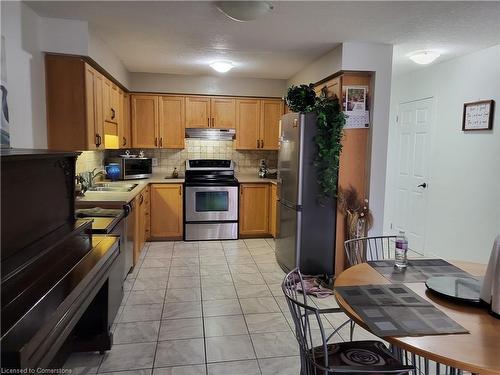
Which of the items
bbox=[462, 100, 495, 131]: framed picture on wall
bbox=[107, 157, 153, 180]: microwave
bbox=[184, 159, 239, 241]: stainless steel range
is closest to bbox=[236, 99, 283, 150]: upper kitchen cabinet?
bbox=[184, 159, 239, 241]: stainless steel range

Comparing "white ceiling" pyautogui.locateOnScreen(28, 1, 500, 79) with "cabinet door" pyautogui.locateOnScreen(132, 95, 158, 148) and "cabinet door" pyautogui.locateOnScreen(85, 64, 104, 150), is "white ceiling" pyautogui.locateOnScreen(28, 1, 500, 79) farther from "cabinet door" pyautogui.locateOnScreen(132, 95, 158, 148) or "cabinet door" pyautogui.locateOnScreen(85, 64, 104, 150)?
"cabinet door" pyautogui.locateOnScreen(132, 95, 158, 148)

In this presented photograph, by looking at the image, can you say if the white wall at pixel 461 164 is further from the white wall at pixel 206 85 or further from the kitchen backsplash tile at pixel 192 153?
the kitchen backsplash tile at pixel 192 153

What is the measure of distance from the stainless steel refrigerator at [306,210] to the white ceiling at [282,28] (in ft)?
2.56

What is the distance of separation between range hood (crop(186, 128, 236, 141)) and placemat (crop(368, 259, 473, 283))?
362cm

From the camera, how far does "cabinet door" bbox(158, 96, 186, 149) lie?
17.0 feet

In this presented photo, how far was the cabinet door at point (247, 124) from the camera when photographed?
5387mm

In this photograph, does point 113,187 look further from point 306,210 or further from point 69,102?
point 306,210

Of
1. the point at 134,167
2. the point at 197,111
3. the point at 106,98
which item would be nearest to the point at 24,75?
the point at 106,98

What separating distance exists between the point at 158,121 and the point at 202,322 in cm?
327

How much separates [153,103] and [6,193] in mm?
4060

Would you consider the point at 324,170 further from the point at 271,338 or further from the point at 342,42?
the point at 271,338

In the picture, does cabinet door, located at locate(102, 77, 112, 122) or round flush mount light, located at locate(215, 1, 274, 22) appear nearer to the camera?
round flush mount light, located at locate(215, 1, 274, 22)

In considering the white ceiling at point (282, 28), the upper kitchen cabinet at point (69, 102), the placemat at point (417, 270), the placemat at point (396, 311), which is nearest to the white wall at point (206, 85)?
the white ceiling at point (282, 28)

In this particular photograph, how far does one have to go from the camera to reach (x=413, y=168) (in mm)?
4844
